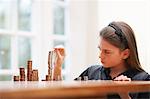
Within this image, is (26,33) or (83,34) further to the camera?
(83,34)

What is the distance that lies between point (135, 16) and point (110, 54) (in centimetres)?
120

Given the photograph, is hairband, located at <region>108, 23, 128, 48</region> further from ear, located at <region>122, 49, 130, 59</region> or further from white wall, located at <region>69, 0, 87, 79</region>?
white wall, located at <region>69, 0, 87, 79</region>

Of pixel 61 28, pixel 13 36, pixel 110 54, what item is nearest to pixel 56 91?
pixel 110 54

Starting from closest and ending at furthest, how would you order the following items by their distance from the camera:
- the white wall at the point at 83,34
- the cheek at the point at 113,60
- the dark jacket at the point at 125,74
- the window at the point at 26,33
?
the dark jacket at the point at 125,74
the cheek at the point at 113,60
the window at the point at 26,33
the white wall at the point at 83,34

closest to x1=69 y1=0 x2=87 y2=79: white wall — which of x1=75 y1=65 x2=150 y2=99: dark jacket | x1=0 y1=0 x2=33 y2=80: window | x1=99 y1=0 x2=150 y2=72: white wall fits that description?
x1=99 y1=0 x2=150 y2=72: white wall

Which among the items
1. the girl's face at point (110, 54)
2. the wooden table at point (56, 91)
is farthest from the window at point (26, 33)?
the wooden table at point (56, 91)

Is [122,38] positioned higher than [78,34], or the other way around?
[78,34]

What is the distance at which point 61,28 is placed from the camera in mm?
3254

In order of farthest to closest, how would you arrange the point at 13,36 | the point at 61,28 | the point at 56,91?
the point at 61,28
the point at 13,36
the point at 56,91

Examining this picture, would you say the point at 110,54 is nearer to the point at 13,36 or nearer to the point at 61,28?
the point at 13,36

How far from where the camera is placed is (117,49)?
1.75m

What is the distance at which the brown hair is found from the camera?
1722 millimetres

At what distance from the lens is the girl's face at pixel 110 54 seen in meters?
1.72

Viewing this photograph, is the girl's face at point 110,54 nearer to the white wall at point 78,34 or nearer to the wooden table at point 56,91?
the wooden table at point 56,91
